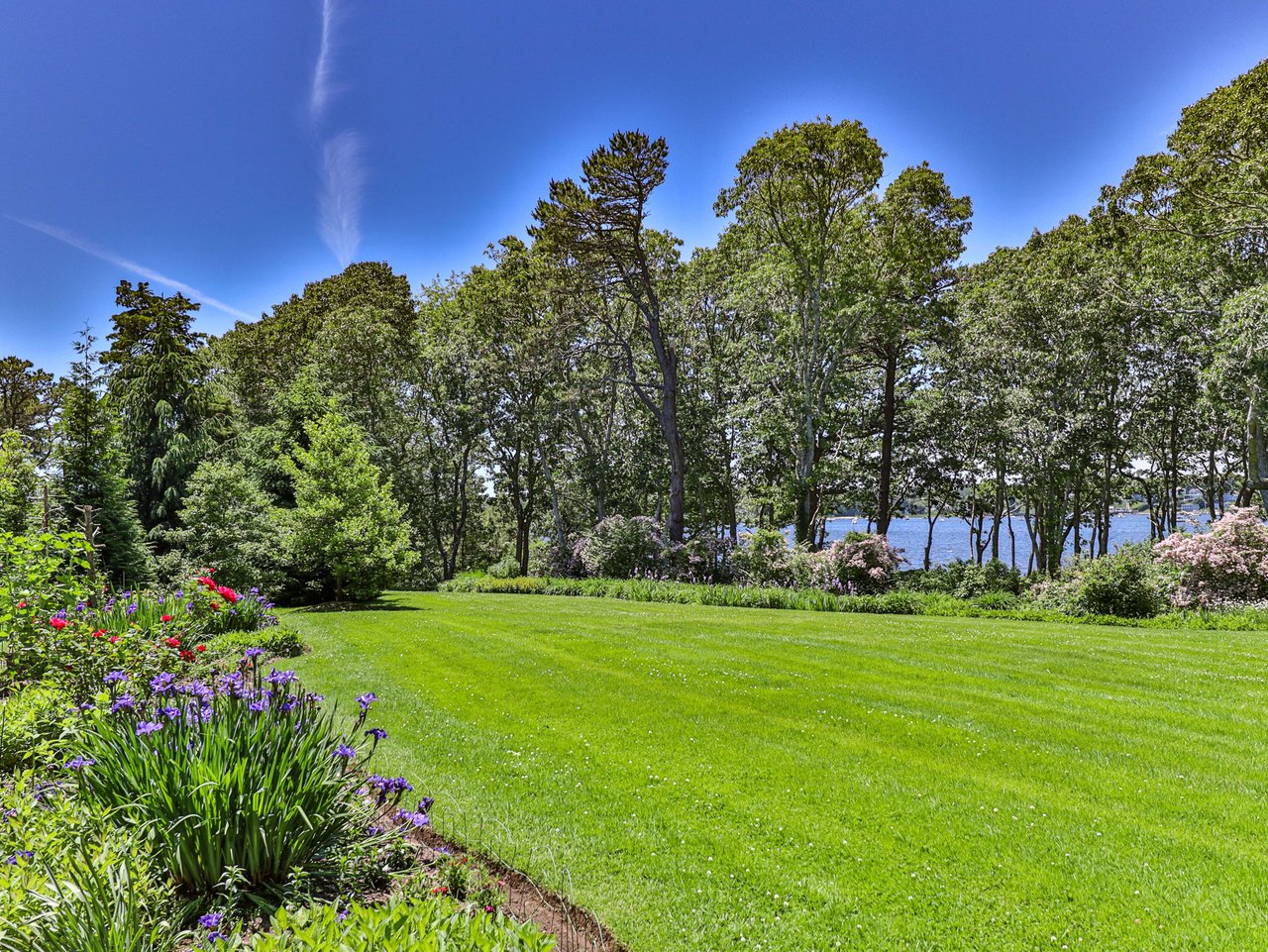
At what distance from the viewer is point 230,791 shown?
101 inches

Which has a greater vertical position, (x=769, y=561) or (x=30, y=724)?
(x=769, y=561)

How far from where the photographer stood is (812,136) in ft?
54.7

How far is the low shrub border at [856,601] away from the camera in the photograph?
1070 centimetres

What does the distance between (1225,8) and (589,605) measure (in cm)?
1651

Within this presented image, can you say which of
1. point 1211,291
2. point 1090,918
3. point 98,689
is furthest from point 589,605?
point 1211,291

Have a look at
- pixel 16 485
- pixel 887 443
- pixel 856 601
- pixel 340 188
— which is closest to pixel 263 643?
pixel 16 485

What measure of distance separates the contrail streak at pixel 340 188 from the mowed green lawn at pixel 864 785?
34.1 ft

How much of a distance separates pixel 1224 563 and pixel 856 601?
7060 millimetres

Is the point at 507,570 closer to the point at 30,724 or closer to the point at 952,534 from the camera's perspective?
the point at 30,724

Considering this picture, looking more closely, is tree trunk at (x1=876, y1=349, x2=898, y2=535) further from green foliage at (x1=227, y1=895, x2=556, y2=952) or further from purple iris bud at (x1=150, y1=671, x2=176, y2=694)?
green foliage at (x1=227, y1=895, x2=556, y2=952)

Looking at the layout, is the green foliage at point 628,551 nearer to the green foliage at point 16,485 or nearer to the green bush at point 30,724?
the green foliage at point 16,485

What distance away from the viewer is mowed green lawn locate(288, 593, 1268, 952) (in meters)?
2.85

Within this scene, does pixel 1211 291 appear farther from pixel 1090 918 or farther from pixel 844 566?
pixel 1090 918

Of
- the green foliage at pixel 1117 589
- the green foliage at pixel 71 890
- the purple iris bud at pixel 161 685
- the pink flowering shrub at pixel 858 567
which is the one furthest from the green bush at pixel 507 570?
the green foliage at pixel 71 890
